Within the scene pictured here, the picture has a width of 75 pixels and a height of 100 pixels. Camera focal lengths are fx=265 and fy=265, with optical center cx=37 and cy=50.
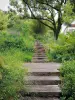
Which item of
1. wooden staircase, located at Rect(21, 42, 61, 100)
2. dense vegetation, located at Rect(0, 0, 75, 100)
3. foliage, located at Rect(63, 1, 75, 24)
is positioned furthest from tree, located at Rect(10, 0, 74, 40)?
wooden staircase, located at Rect(21, 42, 61, 100)

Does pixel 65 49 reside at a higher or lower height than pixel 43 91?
higher

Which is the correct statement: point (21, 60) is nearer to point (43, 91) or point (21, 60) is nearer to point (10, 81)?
point (43, 91)

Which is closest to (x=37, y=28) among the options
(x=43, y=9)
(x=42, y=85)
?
(x=43, y=9)

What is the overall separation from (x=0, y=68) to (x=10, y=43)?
300 inches

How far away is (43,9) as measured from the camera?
31.7 meters

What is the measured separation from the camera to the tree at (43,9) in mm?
30531

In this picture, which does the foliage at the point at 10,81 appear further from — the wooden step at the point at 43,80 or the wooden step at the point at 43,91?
the wooden step at the point at 43,80

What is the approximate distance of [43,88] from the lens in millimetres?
6555

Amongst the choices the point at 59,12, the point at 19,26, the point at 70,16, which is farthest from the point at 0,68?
the point at 59,12

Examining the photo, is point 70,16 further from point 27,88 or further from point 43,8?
point 27,88

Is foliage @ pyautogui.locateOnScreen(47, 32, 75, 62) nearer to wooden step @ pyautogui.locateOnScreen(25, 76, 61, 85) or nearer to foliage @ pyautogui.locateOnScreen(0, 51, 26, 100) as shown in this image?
wooden step @ pyautogui.locateOnScreen(25, 76, 61, 85)

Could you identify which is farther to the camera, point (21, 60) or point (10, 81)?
point (21, 60)

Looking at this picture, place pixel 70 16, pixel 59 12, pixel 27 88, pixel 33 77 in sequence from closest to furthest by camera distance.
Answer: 1. pixel 27 88
2. pixel 33 77
3. pixel 70 16
4. pixel 59 12

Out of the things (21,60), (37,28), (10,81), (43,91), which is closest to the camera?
(10,81)
